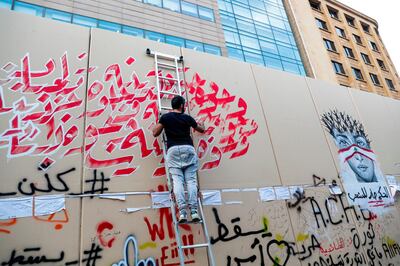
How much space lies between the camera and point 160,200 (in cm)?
342

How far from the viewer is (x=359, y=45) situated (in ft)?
81.8

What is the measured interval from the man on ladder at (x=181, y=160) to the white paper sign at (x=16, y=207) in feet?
5.21

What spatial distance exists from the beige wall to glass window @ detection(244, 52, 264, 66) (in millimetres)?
11438

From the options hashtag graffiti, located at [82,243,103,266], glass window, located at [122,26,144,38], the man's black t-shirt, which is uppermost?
glass window, located at [122,26,144,38]

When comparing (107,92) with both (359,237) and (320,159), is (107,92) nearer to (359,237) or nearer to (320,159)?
(320,159)

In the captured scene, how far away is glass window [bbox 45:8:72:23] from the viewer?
38.6 feet

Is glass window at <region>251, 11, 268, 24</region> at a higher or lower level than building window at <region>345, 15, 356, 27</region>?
lower

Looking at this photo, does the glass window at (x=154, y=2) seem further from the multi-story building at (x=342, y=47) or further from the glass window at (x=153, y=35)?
the multi-story building at (x=342, y=47)

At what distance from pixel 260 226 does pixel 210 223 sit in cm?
89

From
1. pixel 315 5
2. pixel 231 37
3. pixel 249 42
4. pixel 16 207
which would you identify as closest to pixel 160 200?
pixel 16 207

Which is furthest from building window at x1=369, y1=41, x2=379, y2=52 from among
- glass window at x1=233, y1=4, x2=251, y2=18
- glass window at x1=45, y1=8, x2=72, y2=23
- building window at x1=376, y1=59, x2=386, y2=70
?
glass window at x1=45, y1=8, x2=72, y2=23

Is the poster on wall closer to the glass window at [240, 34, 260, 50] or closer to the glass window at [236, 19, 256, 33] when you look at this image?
the glass window at [240, 34, 260, 50]

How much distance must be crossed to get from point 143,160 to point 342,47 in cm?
2540

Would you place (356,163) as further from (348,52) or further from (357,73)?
(348,52)
